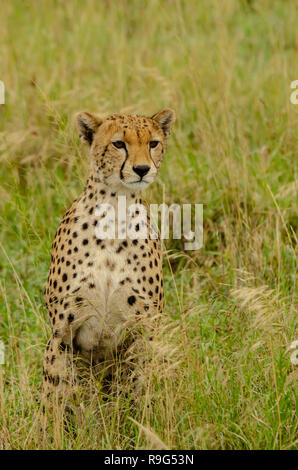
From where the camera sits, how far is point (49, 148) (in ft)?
17.0

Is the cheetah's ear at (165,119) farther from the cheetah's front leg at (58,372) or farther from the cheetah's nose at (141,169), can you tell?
the cheetah's front leg at (58,372)

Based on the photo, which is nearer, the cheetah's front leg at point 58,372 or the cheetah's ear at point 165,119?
the cheetah's front leg at point 58,372

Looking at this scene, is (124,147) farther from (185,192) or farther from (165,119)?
(185,192)

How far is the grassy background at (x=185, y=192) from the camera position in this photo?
3.06m

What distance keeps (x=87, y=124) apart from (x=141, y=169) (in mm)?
367

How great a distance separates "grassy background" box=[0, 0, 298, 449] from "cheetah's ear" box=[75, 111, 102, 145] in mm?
342

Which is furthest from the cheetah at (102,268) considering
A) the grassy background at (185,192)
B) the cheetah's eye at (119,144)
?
the grassy background at (185,192)

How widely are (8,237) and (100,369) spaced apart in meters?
1.53

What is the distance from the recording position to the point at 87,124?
135 inches

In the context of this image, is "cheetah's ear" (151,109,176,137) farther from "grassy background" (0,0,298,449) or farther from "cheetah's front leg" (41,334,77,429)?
"cheetah's front leg" (41,334,77,429)

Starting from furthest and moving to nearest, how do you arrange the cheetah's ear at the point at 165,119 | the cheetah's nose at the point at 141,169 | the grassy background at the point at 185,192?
1. the cheetah's ear at the point at 165,119
2. the cheetah's nose at the point at 141,169
3. the grassy background at the point at 185,192
